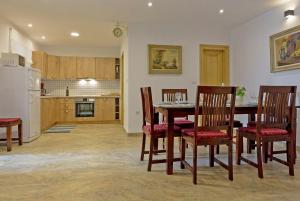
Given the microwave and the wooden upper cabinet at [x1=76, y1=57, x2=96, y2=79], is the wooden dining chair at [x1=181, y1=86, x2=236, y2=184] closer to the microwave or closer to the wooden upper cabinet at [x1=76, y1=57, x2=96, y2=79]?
the microwave

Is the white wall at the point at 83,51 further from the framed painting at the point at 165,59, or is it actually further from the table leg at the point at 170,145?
the table leg at the point at 170,145

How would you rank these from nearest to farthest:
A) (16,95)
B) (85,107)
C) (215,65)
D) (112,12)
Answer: (16,95), (112,12), (215,65), (85,107)

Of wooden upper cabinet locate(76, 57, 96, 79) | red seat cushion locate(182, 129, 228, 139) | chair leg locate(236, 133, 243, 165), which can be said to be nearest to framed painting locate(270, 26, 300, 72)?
chair leg locate(236, 133, 243, 165)

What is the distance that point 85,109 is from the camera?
7.68 meters

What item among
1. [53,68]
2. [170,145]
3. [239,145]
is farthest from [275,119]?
[53,68]

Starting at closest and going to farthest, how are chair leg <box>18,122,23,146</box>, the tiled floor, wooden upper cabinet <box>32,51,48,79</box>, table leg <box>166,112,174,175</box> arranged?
the tiled floor < table leg <box>166,112,174,175</box> < chair leg <box>18,122,23,146</box> < wooden upper cabinet <box>32,51,48,79</box>

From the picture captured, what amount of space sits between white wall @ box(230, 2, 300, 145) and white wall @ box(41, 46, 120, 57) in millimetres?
4007

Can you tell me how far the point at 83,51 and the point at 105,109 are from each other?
7.00ft

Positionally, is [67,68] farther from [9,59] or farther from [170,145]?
[170,145]

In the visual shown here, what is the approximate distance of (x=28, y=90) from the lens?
471 cm

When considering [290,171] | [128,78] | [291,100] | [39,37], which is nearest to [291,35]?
[291,100]

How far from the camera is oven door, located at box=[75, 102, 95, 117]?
765 cm

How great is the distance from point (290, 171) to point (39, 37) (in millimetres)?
6656

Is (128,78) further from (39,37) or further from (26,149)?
(39,37)
